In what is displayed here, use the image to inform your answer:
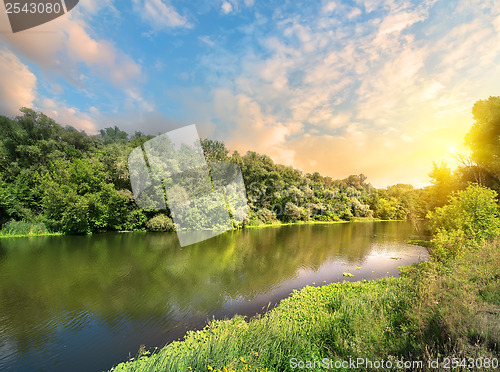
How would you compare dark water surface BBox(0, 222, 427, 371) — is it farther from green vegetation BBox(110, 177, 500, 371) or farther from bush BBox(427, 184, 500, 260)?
bush BBox(427, 184, 500, 260)

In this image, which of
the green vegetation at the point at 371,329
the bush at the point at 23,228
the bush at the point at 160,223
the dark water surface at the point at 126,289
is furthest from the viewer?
the bush at the point at 160,223

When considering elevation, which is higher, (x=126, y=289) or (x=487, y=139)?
(x=487, y=139)

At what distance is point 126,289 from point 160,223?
74.6ft

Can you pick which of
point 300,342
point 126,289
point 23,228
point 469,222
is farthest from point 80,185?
point 469,222

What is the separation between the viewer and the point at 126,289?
11484 millimetres

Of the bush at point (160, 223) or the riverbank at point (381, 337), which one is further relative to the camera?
the bush at point (160, 223)

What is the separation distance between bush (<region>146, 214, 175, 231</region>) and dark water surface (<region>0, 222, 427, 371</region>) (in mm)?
11287

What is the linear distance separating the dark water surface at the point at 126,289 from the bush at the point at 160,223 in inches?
444

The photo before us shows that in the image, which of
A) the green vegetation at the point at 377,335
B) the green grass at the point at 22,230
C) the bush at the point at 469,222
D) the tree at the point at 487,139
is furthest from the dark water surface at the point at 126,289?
the tree at the point at 487,139

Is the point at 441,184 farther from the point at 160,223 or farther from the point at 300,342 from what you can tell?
the point at 160,223

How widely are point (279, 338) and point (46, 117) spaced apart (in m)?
51.4

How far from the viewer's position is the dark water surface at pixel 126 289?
23.4 feet

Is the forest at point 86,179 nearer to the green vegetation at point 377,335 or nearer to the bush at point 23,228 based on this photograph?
the bush at point 23,228

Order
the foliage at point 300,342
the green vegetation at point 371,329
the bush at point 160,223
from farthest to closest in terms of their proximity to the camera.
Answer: the bush at point 160,223 < the foliage at point 300,342 < the green vegetation at point 371,329
